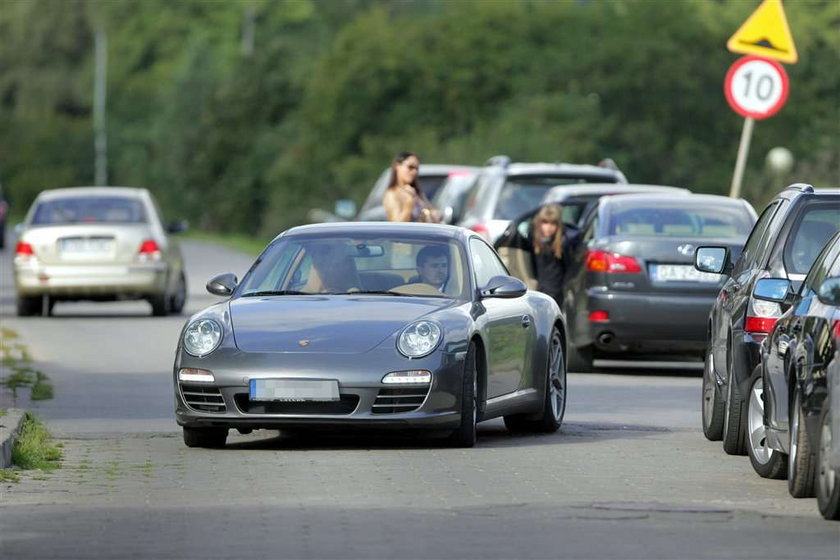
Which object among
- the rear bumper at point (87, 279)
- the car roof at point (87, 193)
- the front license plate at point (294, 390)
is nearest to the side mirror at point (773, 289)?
the front license plate at point (294, 390)

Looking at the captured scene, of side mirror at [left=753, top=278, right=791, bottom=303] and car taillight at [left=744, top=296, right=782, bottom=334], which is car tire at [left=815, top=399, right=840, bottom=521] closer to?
side mirror at [left=753, top=278, right=791, bottom=303]

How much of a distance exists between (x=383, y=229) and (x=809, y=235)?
268 cm

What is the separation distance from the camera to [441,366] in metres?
12.9

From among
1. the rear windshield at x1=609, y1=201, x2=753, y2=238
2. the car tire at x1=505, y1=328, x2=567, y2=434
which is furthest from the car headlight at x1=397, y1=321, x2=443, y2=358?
the rear windshield at x1=609, y1=201, x2=753, y2=238

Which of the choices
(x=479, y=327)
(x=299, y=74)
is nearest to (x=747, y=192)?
(x=479, y=327)

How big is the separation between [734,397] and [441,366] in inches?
63.2

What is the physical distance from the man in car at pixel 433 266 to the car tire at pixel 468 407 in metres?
0.76

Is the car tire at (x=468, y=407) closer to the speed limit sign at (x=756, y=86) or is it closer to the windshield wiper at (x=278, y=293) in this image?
the windshield wiper at (x=278, y=293)

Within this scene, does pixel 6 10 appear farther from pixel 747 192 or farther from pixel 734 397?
pixel 734 397

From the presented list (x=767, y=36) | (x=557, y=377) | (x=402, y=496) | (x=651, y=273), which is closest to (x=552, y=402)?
(x=557, y=377)

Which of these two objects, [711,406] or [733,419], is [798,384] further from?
[711,406]

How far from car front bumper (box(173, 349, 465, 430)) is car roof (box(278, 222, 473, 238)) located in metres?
1.46

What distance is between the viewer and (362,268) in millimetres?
14008

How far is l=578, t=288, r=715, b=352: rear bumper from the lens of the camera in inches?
774
